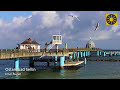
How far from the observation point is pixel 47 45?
52594 mm
